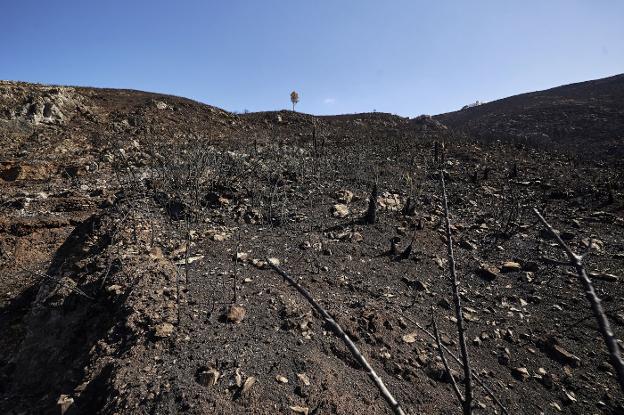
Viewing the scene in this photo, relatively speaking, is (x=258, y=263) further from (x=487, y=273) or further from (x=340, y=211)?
(x=487, y=273)

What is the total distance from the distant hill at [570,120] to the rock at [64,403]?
800 inches

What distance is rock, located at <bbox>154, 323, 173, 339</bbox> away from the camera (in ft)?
9.96

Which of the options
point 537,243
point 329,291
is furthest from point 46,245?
point 537,243

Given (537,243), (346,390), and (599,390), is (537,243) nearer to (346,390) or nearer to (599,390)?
(599,390)

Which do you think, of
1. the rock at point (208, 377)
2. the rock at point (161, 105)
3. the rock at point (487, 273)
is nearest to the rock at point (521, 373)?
the rock at point (487, 273)

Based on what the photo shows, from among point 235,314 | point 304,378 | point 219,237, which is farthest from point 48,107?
point 304,378

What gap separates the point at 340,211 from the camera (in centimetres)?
684

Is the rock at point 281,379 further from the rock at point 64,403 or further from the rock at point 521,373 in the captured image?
the rock at point 521,373

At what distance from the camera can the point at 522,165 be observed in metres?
11.7

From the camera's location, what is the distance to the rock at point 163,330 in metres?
3.04

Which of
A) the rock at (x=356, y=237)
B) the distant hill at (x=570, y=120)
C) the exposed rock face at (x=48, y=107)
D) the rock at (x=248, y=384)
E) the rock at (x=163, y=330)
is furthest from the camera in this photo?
the distant hill at (x=570, y=120)

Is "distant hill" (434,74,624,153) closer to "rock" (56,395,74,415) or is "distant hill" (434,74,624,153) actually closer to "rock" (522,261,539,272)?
"rock" (522,261,539,272)

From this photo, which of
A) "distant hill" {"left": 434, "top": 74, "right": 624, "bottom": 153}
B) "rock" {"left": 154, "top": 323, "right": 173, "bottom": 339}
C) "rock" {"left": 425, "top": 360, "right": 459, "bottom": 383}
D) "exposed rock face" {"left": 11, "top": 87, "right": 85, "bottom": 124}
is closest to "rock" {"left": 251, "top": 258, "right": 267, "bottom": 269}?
"rock" {"left": 154, "top": 323, "right": 173, "bottom": 339}

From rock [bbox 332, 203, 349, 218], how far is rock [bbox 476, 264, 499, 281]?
2538 mm
